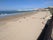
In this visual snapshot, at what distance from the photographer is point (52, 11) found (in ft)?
13.0

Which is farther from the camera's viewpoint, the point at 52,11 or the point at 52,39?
the point at 52,11

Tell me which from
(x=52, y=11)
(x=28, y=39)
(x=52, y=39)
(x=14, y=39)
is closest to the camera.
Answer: (x=52, y=39)

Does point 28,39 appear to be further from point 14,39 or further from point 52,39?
point 52,39

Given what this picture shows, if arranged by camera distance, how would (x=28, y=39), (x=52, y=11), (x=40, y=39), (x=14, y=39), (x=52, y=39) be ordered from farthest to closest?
(x=14, y=39)
(x=28, y=39)
(x=40, y=39)
(x=52, y=11)
(x=52, y=39)

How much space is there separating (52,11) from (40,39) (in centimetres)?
112

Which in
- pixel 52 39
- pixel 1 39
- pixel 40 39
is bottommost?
pixel 1 39

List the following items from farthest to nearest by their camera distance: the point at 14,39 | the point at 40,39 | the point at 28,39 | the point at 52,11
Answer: the point at 14,39 < the point at 28,39 < the point at 40,39 < the point at 52,11

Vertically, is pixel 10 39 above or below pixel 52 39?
below

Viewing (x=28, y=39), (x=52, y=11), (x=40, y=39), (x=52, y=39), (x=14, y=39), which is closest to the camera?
(x=52, y=39)

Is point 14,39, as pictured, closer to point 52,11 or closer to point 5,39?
point 5,39

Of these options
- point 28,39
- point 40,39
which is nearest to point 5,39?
point 28,39

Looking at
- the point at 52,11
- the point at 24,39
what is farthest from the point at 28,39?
the point at 52,11

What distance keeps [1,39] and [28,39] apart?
133cm

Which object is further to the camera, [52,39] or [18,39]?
[18,39]
